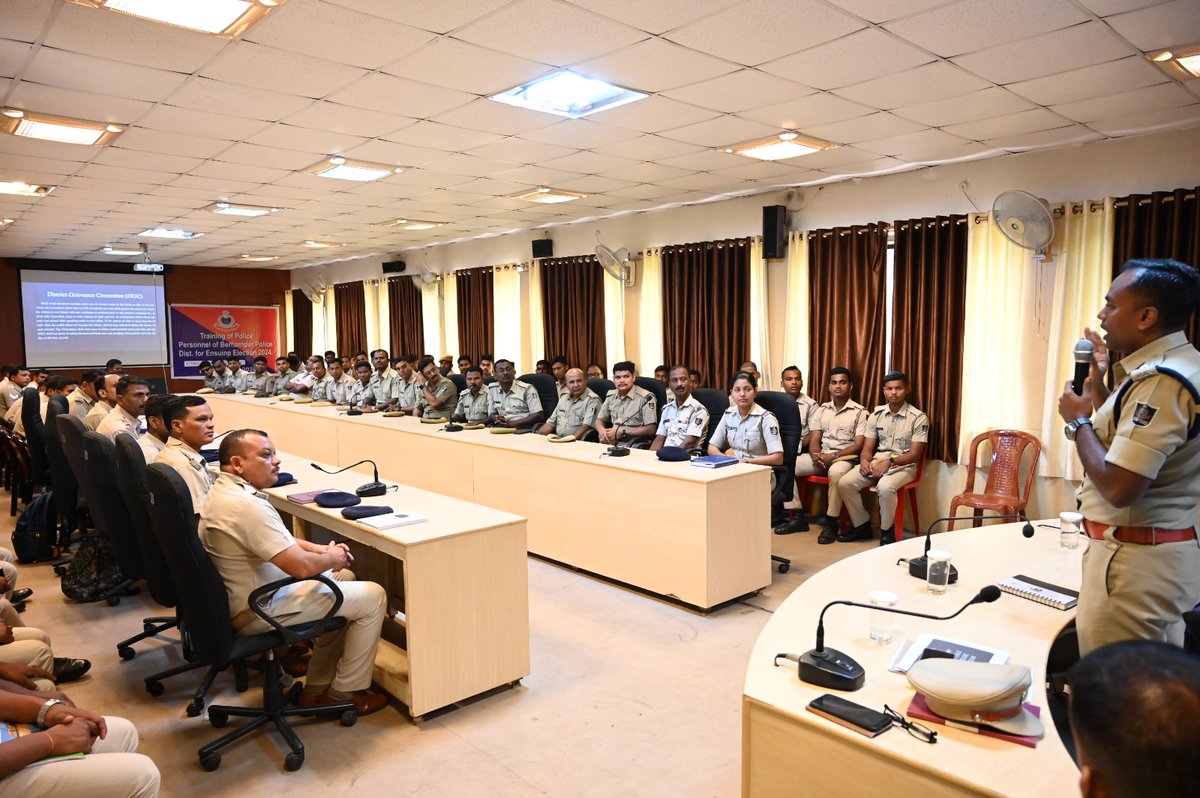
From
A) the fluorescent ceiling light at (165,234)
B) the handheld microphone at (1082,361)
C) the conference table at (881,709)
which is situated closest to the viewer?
the conference table at (881,709)

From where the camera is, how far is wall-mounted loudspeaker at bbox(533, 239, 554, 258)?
869 centimetres

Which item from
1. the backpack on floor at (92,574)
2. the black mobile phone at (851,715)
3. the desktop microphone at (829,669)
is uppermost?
the desktop microphone at (829,669)

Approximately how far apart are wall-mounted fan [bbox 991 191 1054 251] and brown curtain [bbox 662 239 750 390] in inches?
89.7

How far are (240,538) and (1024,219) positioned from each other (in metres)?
4.76

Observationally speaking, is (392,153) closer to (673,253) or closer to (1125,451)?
(673,253)

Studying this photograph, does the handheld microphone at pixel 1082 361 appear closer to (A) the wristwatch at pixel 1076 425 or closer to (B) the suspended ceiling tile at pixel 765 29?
(A) the wristwatch at pixel 1076 425

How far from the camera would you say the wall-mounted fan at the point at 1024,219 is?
15.2ft

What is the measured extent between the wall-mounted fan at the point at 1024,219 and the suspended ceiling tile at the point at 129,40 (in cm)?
442

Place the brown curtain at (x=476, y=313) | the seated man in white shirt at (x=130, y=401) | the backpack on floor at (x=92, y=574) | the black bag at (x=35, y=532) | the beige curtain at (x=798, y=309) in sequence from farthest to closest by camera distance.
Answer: the brown curtain at (x=476, y=313), the beige curtain at (x=798, y=309), the black bag at (x=35, y=532), the seated man in white shirt at (x=130, y=401), the backpack on floor at (x=92, y=574)

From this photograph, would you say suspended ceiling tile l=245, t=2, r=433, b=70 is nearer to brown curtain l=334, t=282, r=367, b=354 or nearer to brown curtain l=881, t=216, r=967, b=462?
brown curtain l=881, t=216, r=967, b=462

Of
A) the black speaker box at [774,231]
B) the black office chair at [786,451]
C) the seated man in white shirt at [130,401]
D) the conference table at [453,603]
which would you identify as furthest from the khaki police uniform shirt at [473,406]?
the conference table at [453,603]

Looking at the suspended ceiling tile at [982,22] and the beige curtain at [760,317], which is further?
the beige curtain at [760,317]

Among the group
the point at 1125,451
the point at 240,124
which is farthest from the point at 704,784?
the point at 240,124

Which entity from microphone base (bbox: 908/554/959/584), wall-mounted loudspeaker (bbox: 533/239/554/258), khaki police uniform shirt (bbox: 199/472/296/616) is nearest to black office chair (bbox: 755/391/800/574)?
microphone base (bbox: 908/554/959/584)
